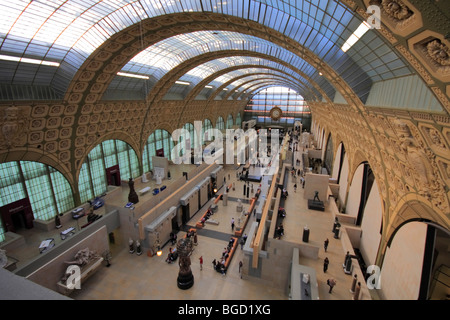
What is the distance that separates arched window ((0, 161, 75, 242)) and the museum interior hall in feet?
0.32

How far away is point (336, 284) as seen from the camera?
11.4 m

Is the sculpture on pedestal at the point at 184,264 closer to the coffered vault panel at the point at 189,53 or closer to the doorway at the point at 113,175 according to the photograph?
the doorway at the point at 113,175

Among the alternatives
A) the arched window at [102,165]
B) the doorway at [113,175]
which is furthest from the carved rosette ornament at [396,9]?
the doorway at [113,175]

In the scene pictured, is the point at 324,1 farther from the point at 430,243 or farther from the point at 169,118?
the point at 169,118

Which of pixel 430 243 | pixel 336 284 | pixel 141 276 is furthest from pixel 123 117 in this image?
pixel 430 243

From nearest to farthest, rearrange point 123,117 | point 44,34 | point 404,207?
1. point 404,207
2. point 44,34
3. point 123,117

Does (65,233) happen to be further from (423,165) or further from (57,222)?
(423,165)

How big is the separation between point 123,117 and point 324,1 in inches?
875

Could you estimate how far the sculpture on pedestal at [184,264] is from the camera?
1398 cm

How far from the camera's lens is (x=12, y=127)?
→ 52.0ft

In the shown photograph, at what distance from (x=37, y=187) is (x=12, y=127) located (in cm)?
502

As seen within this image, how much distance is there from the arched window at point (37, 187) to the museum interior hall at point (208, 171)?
0.10 metres

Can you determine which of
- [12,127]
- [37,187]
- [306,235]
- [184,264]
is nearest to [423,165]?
[306,235]

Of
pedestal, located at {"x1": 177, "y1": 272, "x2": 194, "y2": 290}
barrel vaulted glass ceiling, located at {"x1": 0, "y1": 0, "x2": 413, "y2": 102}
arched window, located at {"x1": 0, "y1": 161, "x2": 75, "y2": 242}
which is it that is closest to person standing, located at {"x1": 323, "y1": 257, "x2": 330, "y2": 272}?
pedestal, located at {"x1": 177, "y1": 272, "x2": 194, "y2": 290}
